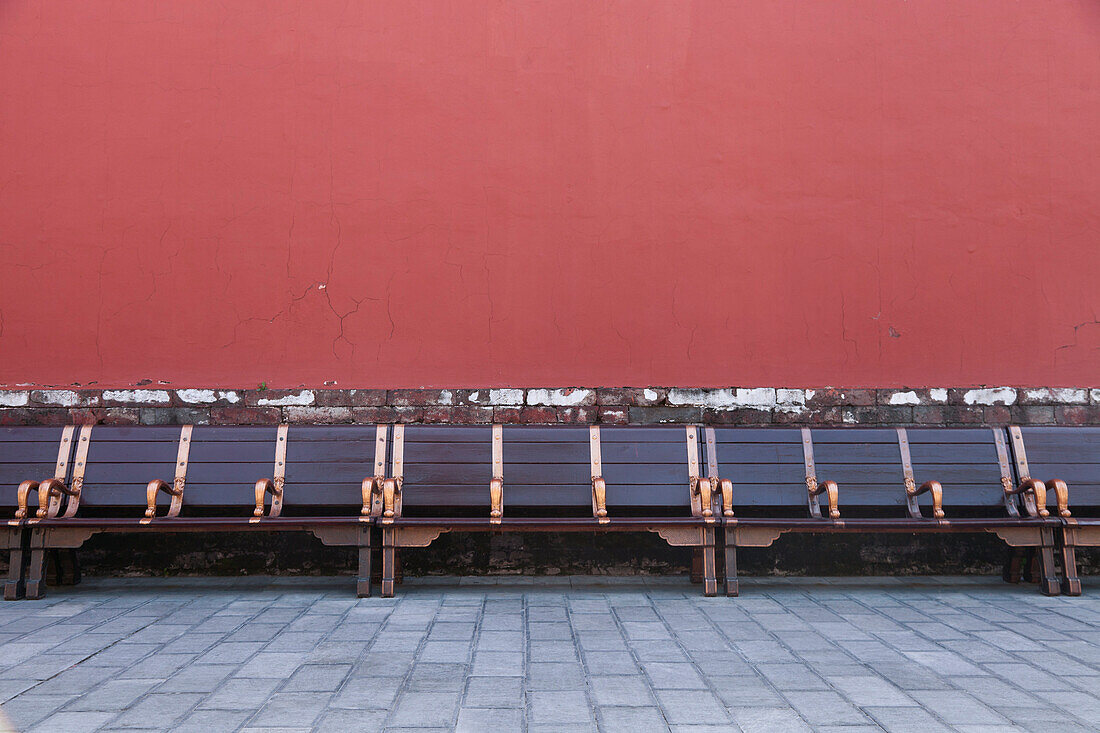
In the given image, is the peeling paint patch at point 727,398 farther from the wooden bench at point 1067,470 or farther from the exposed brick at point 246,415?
the exposed brick at point 246,415

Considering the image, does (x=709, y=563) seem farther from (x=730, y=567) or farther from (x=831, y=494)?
(x=831, y=494)

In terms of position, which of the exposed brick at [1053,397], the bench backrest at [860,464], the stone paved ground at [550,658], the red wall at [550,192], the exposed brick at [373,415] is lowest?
the stone paved ground at [550,658]

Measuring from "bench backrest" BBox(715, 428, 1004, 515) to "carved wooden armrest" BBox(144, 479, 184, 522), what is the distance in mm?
3043

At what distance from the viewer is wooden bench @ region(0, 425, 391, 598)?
4.07 m

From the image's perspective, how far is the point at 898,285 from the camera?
A: 486 centimetres

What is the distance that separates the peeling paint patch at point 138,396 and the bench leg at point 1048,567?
5114 mm

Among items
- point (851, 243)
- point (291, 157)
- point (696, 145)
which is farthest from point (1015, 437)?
point (291, 157)

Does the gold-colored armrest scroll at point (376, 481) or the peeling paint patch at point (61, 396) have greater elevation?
the peeling paint patch at point (61, 396)

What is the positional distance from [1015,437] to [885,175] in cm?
180

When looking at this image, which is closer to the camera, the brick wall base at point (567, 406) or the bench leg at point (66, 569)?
the bench leg at point (66, 569)

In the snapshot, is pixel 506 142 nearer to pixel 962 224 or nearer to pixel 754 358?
pixel 754 358

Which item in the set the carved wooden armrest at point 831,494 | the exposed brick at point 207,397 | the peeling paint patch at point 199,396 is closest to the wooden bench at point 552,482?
the carved wooden armrest at point 831,494

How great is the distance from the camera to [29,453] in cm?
432

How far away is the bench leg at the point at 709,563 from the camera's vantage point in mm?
4109
